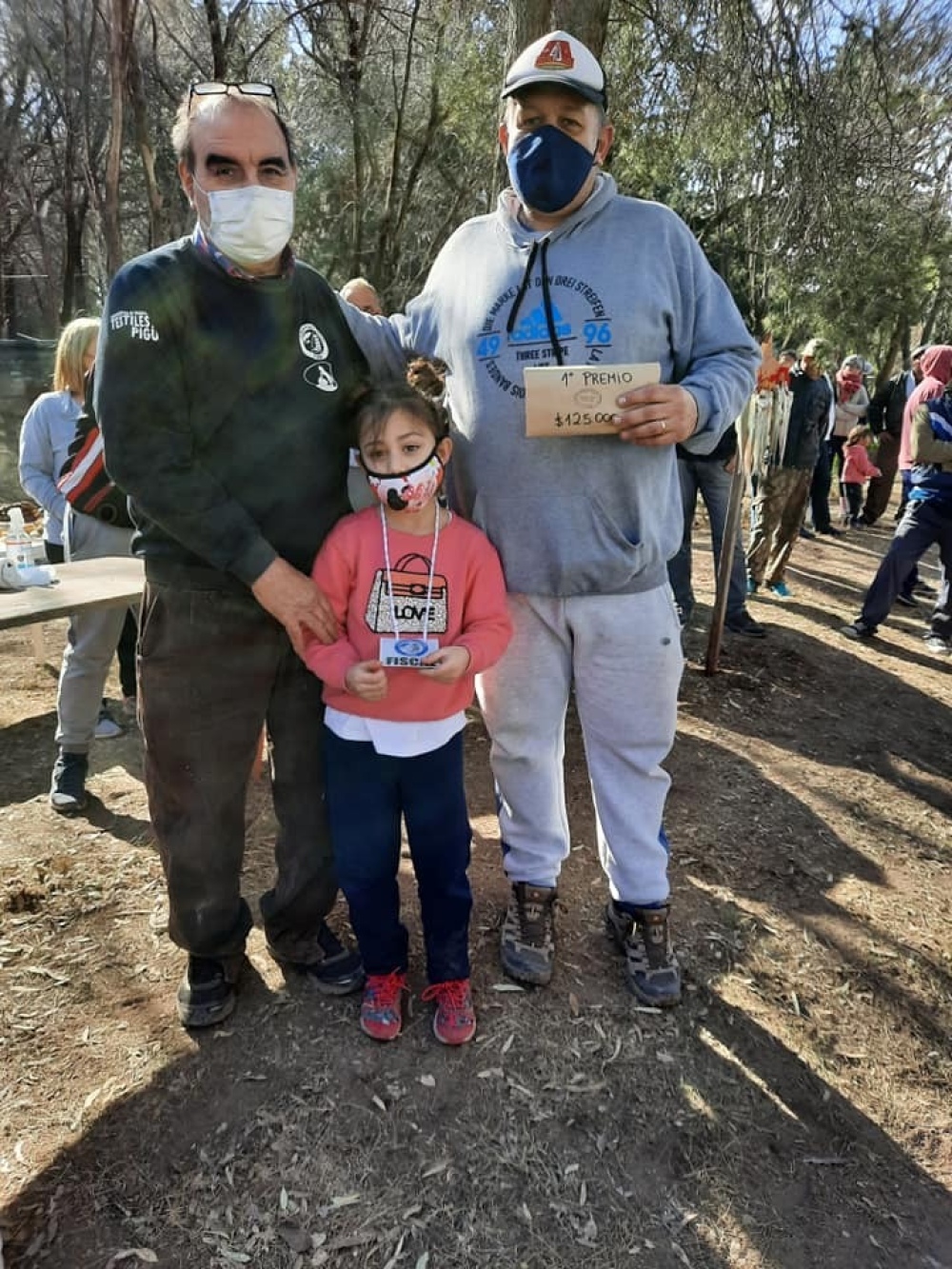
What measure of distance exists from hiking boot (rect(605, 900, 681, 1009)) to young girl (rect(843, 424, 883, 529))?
9764 mm

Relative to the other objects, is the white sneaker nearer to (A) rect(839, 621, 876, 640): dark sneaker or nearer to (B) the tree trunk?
(B) the tree trunk

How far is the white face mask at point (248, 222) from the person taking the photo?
1896 mm

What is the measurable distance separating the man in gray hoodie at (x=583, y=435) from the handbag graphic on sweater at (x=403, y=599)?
0.26 metres

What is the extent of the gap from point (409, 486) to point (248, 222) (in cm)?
66

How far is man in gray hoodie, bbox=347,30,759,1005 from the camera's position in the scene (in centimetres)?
212

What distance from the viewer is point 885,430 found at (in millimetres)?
10609

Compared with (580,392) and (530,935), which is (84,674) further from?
(580,392)

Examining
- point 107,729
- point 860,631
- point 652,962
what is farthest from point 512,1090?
point 860,631

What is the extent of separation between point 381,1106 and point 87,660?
2.48 meters

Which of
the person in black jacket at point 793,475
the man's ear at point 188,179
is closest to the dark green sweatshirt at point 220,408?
the man's ear at point 188,179

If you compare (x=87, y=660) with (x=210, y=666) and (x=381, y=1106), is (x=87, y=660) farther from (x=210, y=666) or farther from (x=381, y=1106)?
(x=381, y=1106)

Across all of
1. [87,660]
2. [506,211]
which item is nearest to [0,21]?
[87,660]

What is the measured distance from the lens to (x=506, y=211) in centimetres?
226

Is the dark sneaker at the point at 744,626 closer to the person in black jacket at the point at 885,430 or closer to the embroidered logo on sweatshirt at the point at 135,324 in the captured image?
the person in black jacket at the point at 885,430
